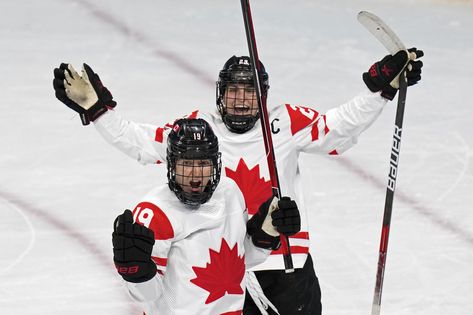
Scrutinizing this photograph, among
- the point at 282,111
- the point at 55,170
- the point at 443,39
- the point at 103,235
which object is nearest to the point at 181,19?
the point at 443,39

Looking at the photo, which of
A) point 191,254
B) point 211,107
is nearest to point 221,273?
point 191,254

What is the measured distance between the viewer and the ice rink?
5.29 m

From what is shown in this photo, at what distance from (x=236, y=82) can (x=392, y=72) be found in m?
0.51

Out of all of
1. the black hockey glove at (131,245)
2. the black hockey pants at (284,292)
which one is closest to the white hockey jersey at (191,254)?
the black hockey glove at (131,245)

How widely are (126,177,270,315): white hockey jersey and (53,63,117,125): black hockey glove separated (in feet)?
2.10

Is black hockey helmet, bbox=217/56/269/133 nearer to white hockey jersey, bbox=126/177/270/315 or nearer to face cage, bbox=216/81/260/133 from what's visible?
face cage, bbox=216/81/260/133

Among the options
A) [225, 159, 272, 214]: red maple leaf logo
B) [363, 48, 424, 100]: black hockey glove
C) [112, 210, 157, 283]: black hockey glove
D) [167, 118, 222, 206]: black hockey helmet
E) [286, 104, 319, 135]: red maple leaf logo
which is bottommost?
[112, 210, 157, 283]: black hockey glove

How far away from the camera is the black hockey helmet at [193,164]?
11.6ft

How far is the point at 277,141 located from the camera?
4.30 metres

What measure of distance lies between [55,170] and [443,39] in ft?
9.04

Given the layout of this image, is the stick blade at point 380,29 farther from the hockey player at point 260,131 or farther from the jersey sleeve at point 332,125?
the jersey sleeve at point 332,125

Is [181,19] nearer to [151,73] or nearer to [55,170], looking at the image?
[151,73]

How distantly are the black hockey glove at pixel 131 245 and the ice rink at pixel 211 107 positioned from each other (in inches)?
66.7

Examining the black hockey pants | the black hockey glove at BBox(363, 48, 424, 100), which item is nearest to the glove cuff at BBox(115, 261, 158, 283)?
the black hockey pants
